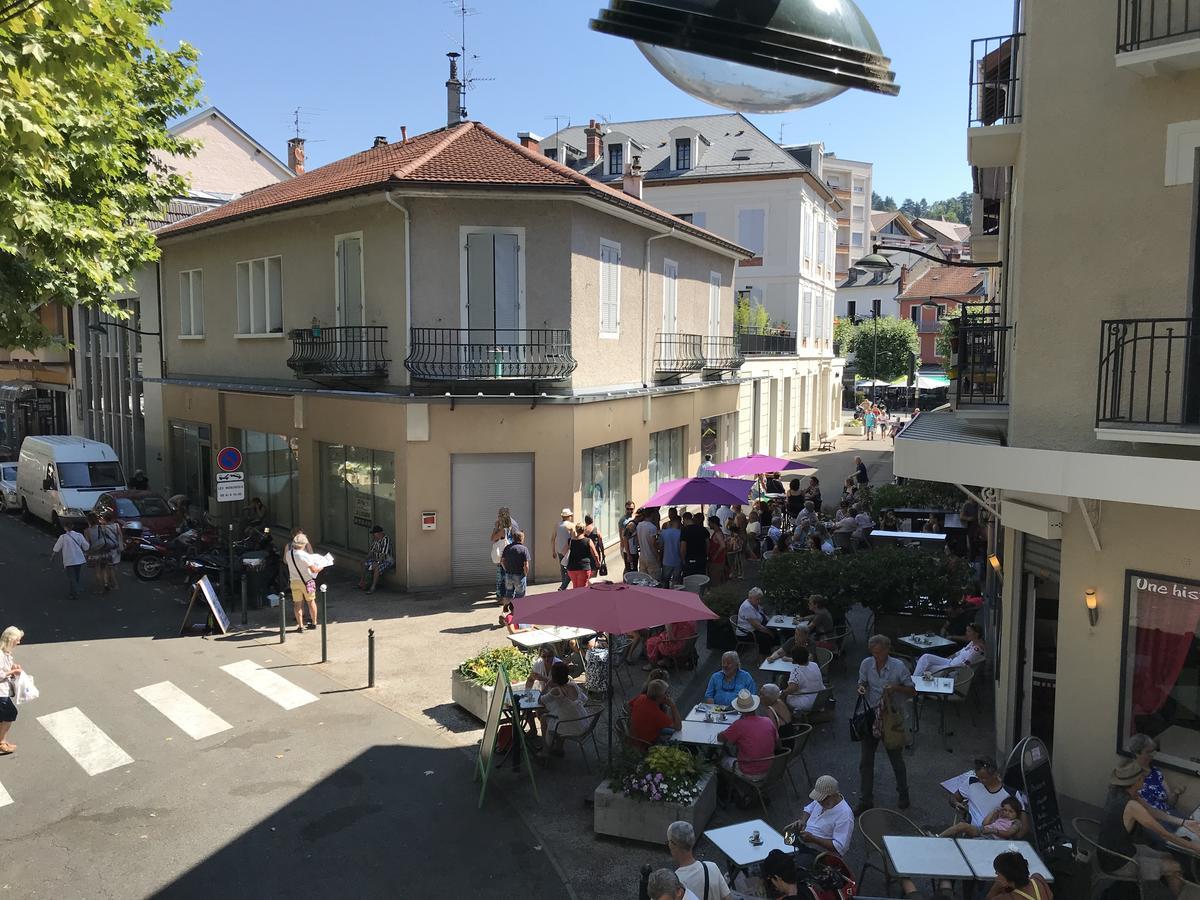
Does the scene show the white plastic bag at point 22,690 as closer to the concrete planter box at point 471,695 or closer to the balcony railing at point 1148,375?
the concrete planter box at point 471,695

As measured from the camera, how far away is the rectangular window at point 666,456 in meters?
23.5

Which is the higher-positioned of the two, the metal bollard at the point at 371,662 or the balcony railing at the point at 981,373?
the balcony railing at the point at 981,373

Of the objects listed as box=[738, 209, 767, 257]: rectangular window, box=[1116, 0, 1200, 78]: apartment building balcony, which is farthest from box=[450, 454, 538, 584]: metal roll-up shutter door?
box=[738, 209, 767, 257]: rectangular window

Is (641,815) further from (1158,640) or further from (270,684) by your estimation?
(270,684)

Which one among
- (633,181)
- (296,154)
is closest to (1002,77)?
(633,181)

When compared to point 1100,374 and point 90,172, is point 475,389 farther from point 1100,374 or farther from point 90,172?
point 1100,374

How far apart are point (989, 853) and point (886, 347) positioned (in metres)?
65.6

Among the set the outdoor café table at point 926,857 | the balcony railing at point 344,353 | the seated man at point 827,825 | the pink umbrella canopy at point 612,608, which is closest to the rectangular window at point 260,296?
the balcony railing at point 344,353

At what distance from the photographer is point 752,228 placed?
40.8 m

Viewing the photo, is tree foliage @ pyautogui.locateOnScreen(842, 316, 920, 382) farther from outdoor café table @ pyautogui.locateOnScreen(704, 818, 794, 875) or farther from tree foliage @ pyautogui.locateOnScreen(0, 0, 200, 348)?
outdoor café table @ pyautogui.locateOnScreen(704, 818, 794, 875)

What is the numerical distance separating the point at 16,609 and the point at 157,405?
11553mm

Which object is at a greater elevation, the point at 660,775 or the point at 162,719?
the point at 660,775

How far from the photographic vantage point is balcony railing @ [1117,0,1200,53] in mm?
7340

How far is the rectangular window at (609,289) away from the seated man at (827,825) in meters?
13.4
